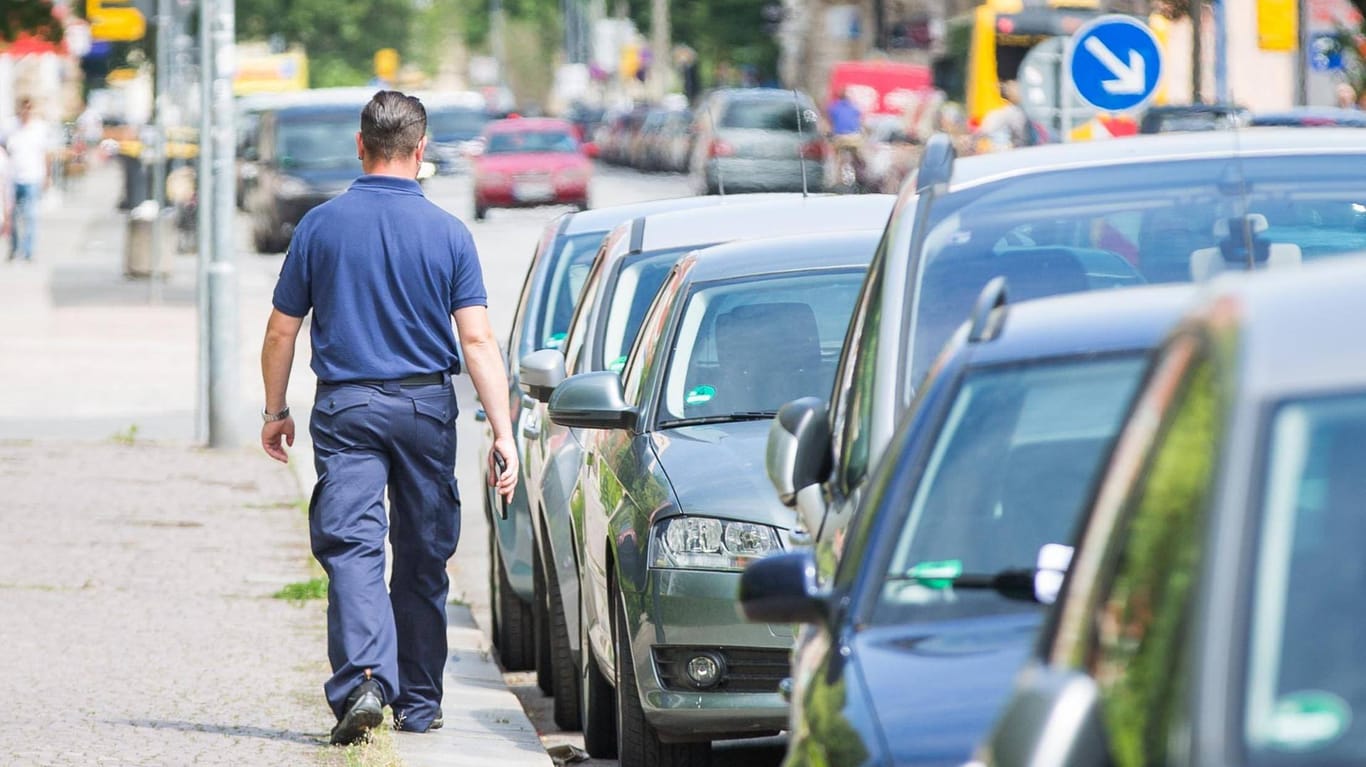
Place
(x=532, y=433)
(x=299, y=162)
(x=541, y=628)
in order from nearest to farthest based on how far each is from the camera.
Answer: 1. (x=541, y=628)
2. (x=532, y=433)
3. (x=299, y=162)

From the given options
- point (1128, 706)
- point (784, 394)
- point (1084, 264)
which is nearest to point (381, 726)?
point (784, 394)

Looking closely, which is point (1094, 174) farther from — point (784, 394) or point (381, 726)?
point (381, 726)

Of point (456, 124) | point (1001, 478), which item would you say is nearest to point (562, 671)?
point (1001, 478)

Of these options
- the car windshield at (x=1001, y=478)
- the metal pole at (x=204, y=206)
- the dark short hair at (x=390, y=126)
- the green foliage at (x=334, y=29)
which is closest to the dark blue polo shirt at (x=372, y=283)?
the dark short hair at (x=390, y=126)

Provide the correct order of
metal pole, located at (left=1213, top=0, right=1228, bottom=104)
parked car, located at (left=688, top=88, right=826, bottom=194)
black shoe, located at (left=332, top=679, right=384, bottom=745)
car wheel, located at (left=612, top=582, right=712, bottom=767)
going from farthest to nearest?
parked car, located at (left=688, top=88, right=826, bottom=194) < metal pole, located at (left=1213, top=0, right=1228, bottom=104) < black shoe, located at (left=332, top=679, right=384, bottom=745) < car wheel, located at (left=612, top=582, right=712, bottom=767)

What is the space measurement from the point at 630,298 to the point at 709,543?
2.75 m

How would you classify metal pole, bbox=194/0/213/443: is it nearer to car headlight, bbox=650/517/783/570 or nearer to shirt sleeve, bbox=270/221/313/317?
shirt sleeve, bbox=270/221/313/317

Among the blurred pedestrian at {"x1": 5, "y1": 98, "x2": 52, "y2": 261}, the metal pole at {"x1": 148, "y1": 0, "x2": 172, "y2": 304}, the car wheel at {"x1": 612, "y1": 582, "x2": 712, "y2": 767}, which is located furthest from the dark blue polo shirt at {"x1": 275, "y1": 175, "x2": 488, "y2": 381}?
the blurred pedestrian at {"x1": 5, "y1": 98, "x2": 52, "y2": 261}

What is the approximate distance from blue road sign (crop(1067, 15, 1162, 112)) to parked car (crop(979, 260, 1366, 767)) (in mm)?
16752

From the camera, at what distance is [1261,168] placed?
5.72m

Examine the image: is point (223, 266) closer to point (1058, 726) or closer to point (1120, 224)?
point (1120, 224)

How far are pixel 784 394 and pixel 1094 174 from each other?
212cm

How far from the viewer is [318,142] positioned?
39.4 m

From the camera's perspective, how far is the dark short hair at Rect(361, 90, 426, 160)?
7.38 meters
